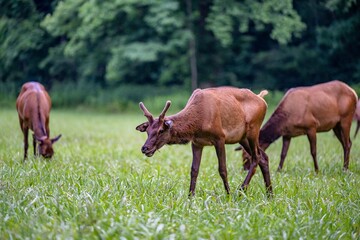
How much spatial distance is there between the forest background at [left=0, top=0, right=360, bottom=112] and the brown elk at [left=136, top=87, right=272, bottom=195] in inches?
482

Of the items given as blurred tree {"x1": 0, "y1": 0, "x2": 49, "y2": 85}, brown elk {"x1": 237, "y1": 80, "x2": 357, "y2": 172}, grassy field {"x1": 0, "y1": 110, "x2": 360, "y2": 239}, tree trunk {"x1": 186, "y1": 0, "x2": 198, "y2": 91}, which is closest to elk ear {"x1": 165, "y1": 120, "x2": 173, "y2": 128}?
grassy field {"x1": 0, "y1": 110, "x2": 360, "y2": 239}

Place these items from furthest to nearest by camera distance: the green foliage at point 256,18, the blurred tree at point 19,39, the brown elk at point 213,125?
the green foliage at point 256,18
the blurred tree at point 19,39
the brown elk at point 213,125

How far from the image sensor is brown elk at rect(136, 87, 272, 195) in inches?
241

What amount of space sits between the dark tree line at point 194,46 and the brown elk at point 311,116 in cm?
779

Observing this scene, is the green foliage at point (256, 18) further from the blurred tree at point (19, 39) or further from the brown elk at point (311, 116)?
the brown elk at point (311, 116)

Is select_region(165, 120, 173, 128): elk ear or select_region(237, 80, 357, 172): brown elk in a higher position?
select_region(165, 120, 173, 128): elk ear

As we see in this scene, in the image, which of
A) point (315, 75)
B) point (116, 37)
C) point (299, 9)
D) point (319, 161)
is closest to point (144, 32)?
point (116, 37)

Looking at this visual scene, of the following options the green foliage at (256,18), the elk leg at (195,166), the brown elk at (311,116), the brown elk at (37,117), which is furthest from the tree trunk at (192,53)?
the elk leg at (195,166)

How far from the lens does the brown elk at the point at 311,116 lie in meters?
9.12

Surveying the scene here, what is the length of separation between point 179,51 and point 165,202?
2339 cm

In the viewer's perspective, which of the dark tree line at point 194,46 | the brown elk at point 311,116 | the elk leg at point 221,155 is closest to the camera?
the elk leg at point 221,155

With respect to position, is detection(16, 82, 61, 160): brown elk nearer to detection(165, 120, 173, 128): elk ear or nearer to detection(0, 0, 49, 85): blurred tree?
detection(0, 0, 49, 85): blurred tree

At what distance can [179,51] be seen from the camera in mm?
28734

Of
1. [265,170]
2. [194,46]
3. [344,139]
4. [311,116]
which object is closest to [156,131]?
[265,170]
